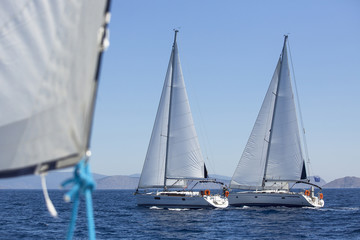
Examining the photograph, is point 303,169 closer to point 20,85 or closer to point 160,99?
point 160,99

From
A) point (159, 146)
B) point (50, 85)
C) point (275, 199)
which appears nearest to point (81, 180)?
point (50, 85)

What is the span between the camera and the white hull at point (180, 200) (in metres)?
43.7

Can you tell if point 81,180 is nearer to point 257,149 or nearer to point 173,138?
point 173,138

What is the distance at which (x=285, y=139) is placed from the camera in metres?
48.4

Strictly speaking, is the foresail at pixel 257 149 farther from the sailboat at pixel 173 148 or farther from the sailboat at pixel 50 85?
the sailboat at pixel 50 85

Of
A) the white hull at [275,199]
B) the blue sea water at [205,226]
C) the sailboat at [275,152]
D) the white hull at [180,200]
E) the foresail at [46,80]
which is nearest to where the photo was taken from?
the foresail at [46,80]

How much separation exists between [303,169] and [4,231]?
30.1 m

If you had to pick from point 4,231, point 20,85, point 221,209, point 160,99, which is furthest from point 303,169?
point 20,85

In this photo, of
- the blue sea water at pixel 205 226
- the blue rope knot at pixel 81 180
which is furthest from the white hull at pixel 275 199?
the blue rope knot at pixel 81 180

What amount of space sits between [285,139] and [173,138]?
1182cm

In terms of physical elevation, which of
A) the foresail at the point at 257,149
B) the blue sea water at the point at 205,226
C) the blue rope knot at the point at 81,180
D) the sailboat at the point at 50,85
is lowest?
the blue sea water at the point at 205,226

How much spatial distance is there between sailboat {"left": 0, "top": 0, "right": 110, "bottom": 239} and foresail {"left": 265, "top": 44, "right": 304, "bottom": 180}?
4574cm

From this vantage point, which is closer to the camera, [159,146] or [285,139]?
[159,146]

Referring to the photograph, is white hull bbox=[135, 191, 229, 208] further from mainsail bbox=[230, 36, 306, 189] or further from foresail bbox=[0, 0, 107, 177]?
foresail bbox=[0, 0, 107, 177]
